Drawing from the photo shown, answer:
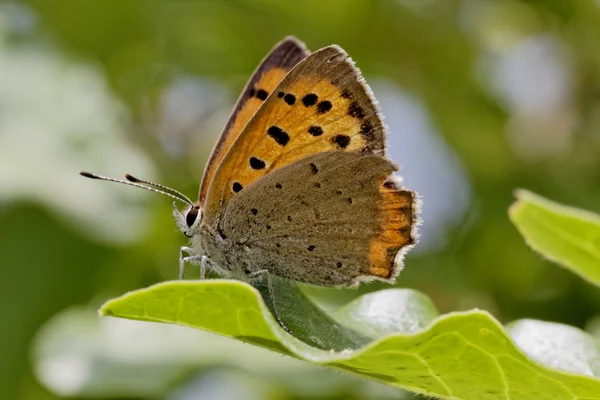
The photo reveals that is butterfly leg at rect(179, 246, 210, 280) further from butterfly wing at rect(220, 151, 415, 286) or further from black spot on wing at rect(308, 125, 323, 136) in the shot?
black spot on wing at rect(308, 125, 323, 136)

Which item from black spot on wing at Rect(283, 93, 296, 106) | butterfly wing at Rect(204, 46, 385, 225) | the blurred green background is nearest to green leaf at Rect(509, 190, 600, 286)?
butterfly wing at Rect(204, 46, 385, 225)

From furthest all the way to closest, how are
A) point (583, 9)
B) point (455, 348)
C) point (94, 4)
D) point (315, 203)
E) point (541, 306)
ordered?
point (94, 4) → point (583, 9) → point (541, 306) → point (315, 203) → point (455, 348)

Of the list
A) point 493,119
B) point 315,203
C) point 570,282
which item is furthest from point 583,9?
point 315,203

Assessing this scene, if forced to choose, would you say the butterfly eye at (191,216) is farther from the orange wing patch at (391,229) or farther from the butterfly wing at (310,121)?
the orange wing patch at (391,229)

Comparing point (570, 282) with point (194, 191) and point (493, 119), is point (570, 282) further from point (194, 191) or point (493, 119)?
point (194, 191)

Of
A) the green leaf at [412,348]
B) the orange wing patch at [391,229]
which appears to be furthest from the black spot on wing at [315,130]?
the green leaf at [412,348]
